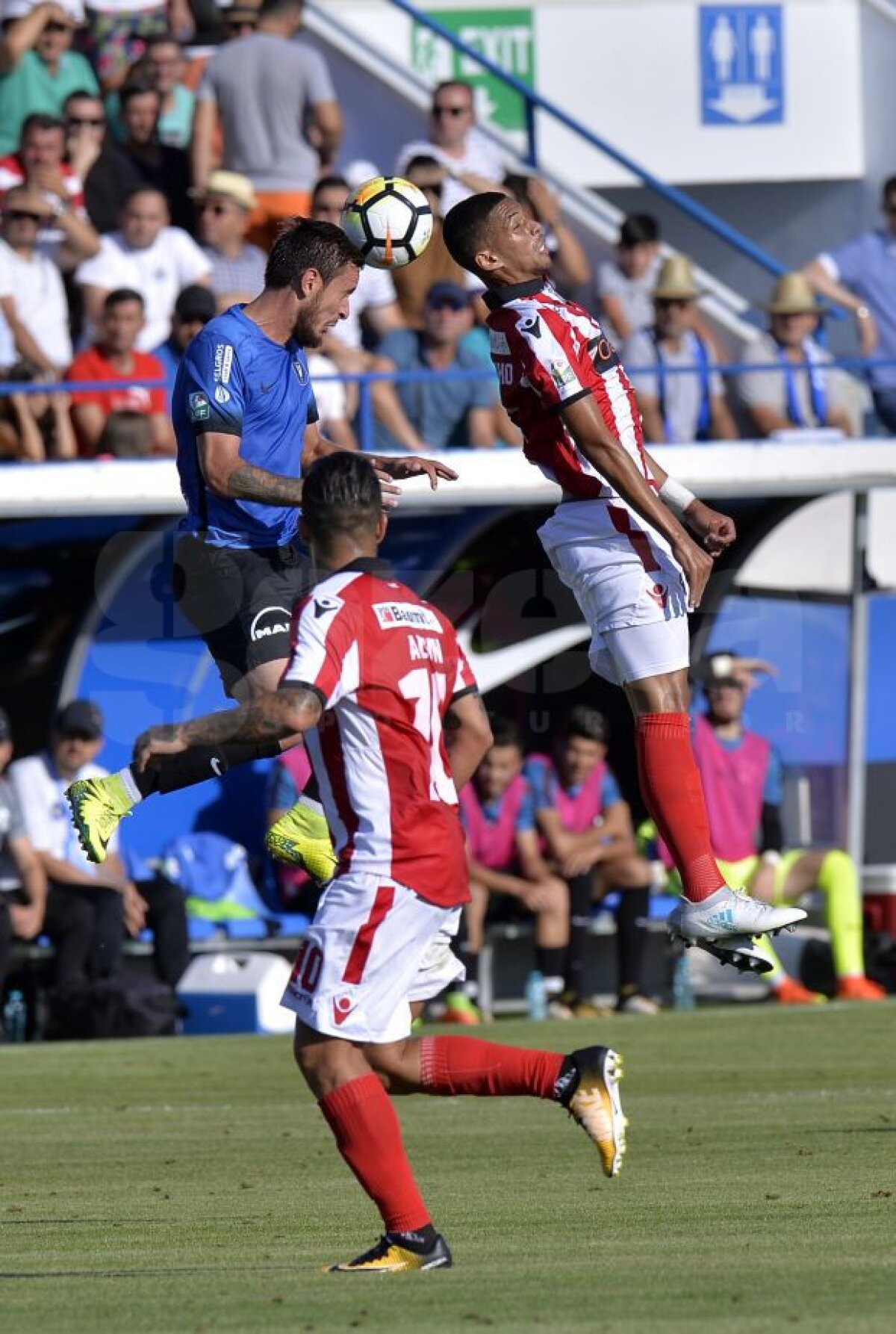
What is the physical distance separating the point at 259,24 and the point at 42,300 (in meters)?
3.31

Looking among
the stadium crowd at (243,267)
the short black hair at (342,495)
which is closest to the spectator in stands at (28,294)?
the stadium crowd at (243,267)

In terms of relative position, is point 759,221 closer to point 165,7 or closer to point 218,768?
point 165,7

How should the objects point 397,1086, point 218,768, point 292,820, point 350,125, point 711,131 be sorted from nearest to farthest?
point 397,1086 → point 218,768 → point 292,820 → point 350,125 → point 711,131

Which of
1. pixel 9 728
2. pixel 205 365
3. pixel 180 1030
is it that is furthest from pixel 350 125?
pixel 205 365

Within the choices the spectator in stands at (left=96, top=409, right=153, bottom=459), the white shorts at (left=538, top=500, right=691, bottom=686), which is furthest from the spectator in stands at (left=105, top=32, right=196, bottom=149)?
the white shorts at (left=538, top=500, right=691, bottom=686)

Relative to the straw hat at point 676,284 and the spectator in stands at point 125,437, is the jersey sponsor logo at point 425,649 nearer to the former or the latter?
the spectator in stands at point 125,437

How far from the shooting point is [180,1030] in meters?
15.7

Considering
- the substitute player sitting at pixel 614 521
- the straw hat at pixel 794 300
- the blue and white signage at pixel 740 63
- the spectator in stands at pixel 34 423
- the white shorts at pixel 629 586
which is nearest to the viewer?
the substitute player sitting at pixel 614 521

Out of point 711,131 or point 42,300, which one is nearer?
point 42,300

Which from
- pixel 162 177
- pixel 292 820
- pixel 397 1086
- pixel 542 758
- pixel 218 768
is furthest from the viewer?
pixel 162 177

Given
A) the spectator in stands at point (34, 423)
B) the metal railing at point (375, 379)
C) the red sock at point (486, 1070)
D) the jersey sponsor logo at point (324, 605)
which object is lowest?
the red sock at point (486, 1070)

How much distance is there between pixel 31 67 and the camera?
17672mm

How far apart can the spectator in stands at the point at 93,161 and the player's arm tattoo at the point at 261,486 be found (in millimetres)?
9315

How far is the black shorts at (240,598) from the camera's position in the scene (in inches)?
345
